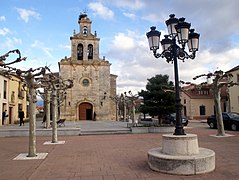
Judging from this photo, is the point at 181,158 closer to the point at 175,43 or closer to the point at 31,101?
the point at 175,43

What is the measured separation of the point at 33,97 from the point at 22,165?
2.66 meters

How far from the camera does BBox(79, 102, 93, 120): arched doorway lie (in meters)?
36.6

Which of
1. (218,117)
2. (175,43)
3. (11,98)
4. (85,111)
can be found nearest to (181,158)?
(175,43)

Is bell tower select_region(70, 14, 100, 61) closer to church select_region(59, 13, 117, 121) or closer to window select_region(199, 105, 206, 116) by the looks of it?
church select_region(59, 13, 117, 121)

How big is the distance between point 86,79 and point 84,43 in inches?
223

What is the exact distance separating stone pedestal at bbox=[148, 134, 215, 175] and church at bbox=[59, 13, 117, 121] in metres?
29.6

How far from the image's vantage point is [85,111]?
1451 inches

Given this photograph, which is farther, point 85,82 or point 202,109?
point 202,109

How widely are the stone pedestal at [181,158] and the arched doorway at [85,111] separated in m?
30.5

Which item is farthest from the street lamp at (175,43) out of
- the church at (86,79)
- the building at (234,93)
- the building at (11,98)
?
the church at (86,79)

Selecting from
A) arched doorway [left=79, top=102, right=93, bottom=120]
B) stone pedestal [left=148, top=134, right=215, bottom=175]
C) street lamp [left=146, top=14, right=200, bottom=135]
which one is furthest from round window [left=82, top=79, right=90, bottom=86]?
stone pedestal [left=148, top=134, right=215, bottom=175]

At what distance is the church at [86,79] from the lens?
118ft

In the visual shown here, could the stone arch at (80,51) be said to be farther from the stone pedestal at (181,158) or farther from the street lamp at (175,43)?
the stone pedestal at (181,158)

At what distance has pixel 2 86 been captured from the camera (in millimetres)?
27766
